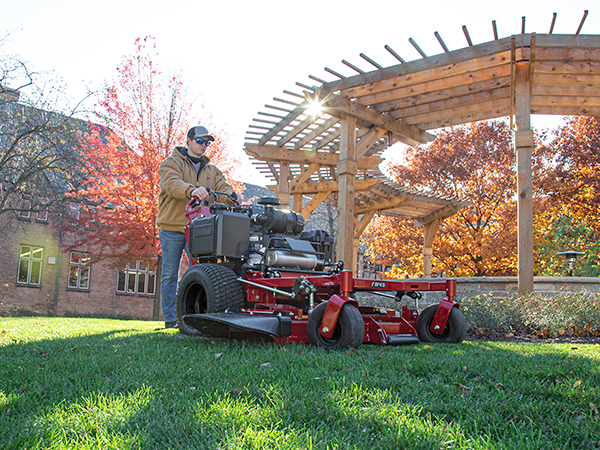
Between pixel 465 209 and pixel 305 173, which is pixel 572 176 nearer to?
pixel 465 209

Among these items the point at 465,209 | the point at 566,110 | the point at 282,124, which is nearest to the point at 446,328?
the point at 566,110

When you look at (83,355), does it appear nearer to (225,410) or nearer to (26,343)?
(26,343)

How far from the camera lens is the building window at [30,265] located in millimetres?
22719

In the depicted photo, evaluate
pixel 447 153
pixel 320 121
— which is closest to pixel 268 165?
pixel 320 121

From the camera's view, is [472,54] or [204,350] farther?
[472,54]

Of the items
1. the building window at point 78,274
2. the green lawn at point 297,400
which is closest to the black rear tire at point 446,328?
the green lawn at point 297,400

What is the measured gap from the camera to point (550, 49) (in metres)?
7.49

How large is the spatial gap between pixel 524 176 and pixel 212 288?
17.0 ft

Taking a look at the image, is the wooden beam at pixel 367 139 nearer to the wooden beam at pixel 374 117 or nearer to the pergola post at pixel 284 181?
the wooden beam at pixel 374 117

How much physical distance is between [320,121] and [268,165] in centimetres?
242

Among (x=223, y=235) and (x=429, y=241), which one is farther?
(x=429, y=241)

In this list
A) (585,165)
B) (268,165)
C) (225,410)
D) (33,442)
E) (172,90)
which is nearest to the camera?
(33,442)

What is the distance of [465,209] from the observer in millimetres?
20141

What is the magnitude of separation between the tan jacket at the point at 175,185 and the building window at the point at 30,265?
20174 mm
